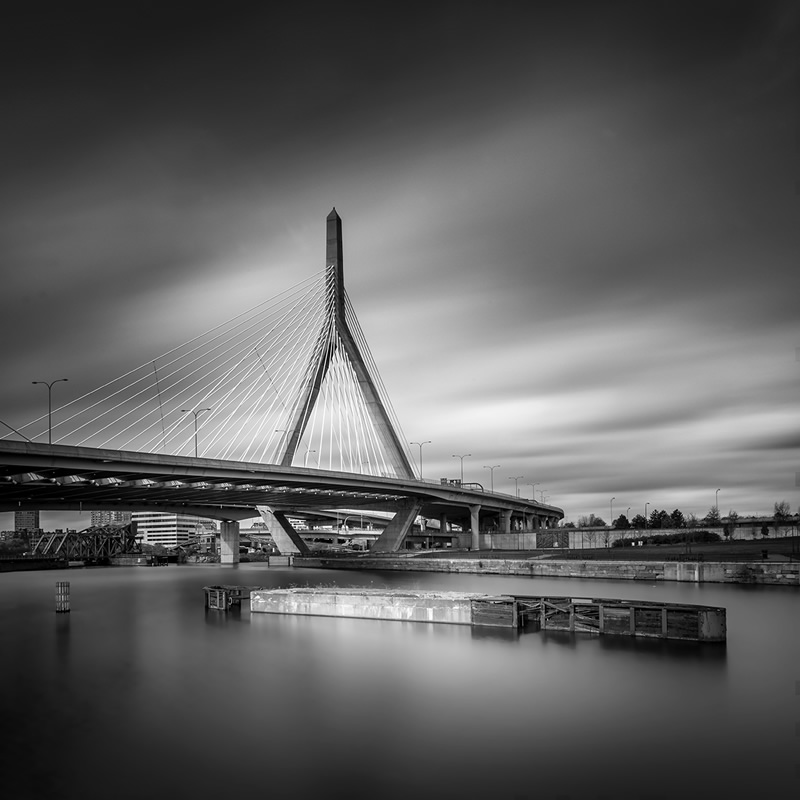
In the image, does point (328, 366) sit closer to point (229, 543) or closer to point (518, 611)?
point (518, 611)

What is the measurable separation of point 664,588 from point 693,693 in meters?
31.1

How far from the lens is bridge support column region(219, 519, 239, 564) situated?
410ft

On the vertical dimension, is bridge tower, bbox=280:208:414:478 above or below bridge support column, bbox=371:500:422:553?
above

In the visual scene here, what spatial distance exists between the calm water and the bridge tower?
3972 centimetres

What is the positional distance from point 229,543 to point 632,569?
81.9 metres

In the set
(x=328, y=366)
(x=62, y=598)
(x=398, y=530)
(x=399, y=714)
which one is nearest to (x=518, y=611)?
(x=399, y=714)

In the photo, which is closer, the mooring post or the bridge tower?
the mooring post

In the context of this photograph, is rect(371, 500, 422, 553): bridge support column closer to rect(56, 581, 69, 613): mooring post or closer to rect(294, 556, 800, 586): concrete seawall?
rect(294, 556, 800, 586): concrete seawall

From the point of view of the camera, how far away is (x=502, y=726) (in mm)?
19266

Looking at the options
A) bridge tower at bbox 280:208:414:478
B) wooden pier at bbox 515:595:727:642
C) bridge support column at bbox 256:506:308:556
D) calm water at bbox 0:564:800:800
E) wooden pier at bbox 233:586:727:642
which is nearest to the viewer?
calm water at bbox 0:564:800:800

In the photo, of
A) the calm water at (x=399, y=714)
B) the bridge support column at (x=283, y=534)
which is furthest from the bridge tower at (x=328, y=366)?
the calm water at (x=399, y=714)

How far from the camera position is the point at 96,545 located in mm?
164875

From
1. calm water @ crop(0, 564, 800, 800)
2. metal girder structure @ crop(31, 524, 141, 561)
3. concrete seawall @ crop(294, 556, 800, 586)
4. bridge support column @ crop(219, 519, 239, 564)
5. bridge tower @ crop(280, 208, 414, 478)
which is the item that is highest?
bridge tower @ crop(280, 208, 414, 478)

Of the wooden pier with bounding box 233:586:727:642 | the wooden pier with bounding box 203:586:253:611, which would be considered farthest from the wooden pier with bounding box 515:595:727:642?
the wooden pier with bounding box 203:586:253:611
